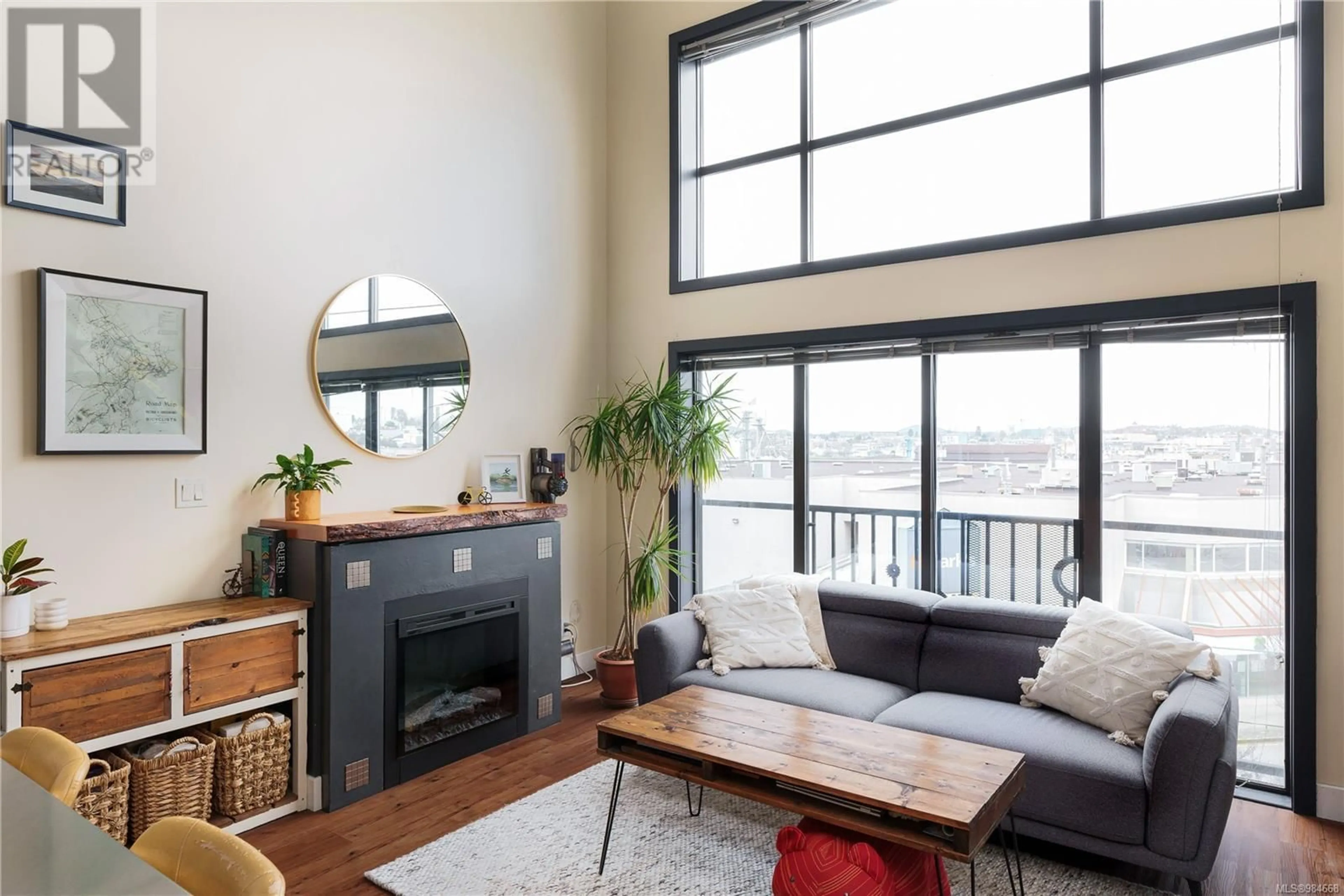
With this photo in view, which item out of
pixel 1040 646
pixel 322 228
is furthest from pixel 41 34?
pixel 1040 646

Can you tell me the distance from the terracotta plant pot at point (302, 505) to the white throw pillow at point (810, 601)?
1830 millimetres

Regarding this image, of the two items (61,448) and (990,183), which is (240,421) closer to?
(61,448)

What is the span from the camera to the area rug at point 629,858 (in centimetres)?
249

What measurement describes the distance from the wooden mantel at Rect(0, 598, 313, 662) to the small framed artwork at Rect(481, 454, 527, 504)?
4.17 ft

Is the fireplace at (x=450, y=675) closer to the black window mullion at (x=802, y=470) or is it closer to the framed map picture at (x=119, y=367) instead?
the framed map picture at (x=119, y=367)

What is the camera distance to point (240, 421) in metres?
3.23

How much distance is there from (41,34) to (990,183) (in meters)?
3.85

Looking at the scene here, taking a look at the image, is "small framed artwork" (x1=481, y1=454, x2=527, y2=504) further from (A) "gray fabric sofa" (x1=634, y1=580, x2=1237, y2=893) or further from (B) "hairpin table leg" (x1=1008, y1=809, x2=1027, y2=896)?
(B) "hairpin table leg" (x1=1008, y1=809, x2=1027, y2=896)

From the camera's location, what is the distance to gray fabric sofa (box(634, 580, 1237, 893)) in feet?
7.71

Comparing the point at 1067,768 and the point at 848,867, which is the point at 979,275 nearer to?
the point at 1067,768

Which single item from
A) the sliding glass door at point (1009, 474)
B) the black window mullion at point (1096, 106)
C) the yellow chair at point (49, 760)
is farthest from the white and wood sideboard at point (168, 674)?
the black window mullion at point (1096, 106)

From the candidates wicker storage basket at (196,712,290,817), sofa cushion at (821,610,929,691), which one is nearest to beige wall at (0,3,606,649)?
wicker storage basket at (196,712,290,817)

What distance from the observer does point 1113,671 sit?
2.77 metres

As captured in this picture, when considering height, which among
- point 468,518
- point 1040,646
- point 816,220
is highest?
point 816,220
